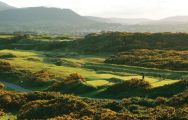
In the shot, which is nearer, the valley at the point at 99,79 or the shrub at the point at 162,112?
the shrub at the point at 162,112

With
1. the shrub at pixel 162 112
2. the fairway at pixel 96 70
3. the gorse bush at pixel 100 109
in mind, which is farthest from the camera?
the fairway at pixel 96 70

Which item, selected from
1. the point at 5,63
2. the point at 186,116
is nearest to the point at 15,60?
the point at 5,63

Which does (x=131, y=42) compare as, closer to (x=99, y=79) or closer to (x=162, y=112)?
(x=99, y=79)

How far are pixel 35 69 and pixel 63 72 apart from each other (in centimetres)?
932

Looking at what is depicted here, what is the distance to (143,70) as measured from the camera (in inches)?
3282

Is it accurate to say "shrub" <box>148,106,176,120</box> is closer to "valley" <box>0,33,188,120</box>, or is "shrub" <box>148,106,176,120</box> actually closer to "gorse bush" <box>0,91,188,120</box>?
"gorse bush" <box>0,91,188,120</box>

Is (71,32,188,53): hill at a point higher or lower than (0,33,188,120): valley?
higher

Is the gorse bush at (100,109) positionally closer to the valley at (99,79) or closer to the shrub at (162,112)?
the shrub at (162,112)

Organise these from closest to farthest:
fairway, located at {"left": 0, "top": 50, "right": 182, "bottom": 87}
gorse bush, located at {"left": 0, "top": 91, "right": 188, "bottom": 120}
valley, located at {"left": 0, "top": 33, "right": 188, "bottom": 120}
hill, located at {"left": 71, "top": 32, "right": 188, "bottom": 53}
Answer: gorse bush, located at {"left": 0, "top": 91, "right": 188, "bottom": 120}, valley, located at {"left": 0, "top": 33, "right": 188, "bottom": 120}, fairway, located at {"left": 0, "top": 50, "right": 182, "bottom": 87}, hill, located at {"left": 71, "top": 32, "right": 188, "bottom": 53}

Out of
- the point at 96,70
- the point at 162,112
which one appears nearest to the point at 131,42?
the point at 96,70

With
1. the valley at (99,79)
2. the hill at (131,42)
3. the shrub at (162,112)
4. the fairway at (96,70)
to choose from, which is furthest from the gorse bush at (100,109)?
the hill at (131,42)

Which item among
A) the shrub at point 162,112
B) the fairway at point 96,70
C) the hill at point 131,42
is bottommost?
the fairway at point 96,70

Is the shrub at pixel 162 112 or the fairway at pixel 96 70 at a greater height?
the shrub at pixel 162 112

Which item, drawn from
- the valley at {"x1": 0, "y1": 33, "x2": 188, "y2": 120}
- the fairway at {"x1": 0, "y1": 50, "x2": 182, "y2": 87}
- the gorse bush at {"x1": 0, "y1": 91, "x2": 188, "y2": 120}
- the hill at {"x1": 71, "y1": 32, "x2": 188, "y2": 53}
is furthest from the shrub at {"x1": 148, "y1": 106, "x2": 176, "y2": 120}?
the hill at {"x1": 71, "y1": 32, "x2": 188, "y2": 53}
